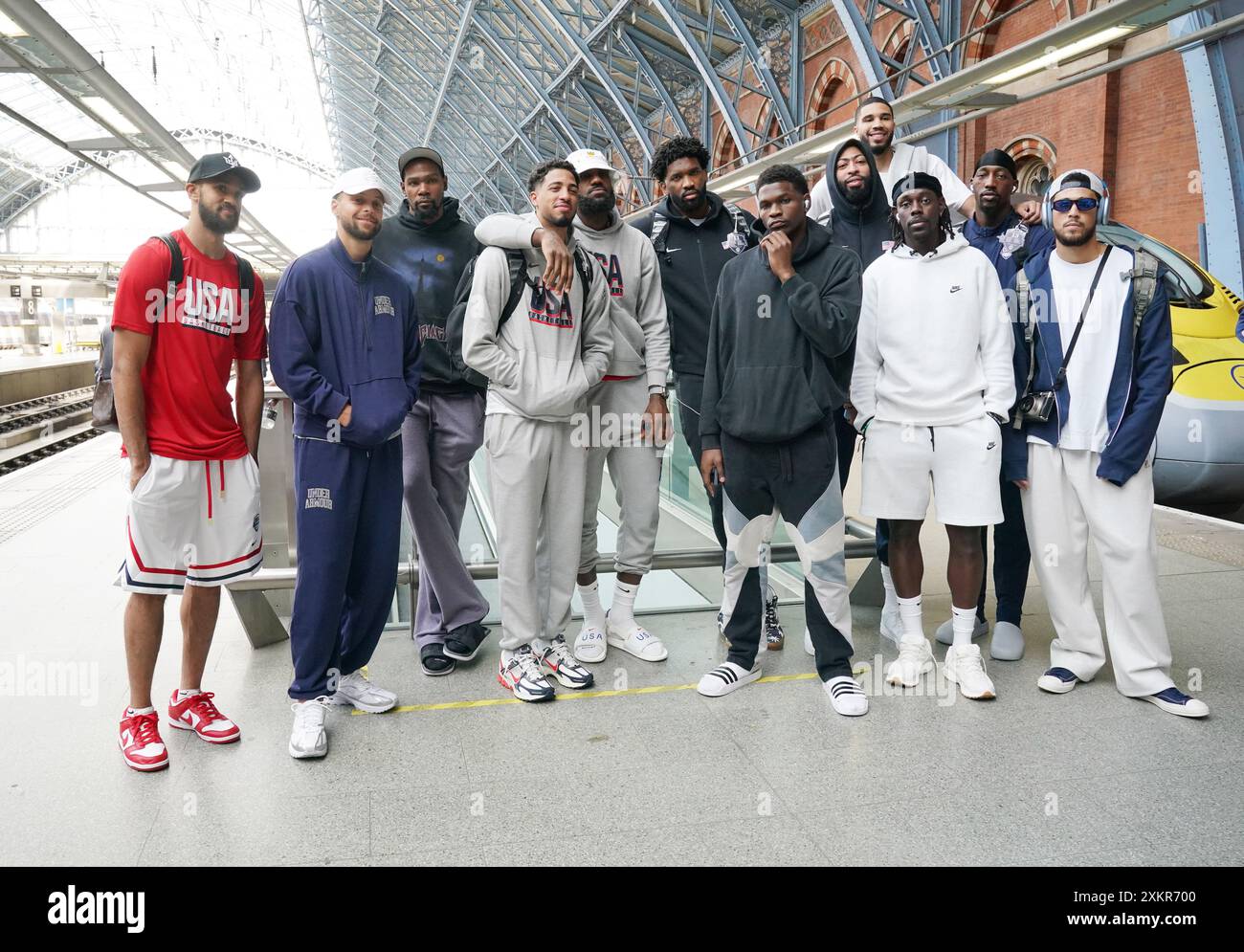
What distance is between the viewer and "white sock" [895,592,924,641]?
3.70 metres

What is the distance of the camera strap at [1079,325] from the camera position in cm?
337

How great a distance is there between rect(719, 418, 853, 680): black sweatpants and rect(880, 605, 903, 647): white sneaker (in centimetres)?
60

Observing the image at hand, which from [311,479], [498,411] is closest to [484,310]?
[498,411]

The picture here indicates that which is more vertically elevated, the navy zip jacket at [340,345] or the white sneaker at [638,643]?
the navy zip jacket at [340,345]

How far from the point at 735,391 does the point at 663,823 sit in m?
1.65

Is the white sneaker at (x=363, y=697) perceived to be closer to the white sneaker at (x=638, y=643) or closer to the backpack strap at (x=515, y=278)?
the white sneaker at (x=638, y=643)

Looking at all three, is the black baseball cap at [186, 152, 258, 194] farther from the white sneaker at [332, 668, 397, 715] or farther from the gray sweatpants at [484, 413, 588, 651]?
the white sneaker at [332, 668, 397, 715]

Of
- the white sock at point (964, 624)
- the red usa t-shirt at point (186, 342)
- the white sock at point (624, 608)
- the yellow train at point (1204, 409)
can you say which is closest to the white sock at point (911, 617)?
the white sock at point (964, 624)

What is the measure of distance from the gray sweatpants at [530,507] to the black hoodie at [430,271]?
1.16 feet

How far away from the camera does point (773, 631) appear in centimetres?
411

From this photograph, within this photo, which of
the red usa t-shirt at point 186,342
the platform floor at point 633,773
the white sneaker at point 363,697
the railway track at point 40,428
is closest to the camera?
the platform floor at point 633,773

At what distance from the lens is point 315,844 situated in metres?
2.44

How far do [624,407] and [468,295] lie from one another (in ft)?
2.77

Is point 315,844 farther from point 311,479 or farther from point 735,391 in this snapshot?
point 735,391
